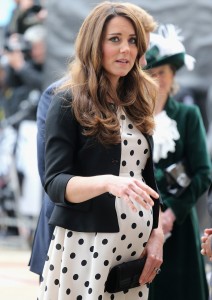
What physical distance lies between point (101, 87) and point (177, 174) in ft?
4.36

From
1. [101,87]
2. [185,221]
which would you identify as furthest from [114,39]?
[185,221]

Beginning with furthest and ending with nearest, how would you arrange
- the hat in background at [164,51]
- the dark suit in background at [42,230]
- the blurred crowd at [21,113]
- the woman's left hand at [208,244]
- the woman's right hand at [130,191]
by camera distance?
the blurred crowd at [21,113] < the hat in background at [164,51] < the dark suit in background at [42,230] < the woman's left hand at [208,244] < the woman's right hand at [130,191]

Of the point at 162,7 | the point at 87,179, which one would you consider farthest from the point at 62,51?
the point at 87,179

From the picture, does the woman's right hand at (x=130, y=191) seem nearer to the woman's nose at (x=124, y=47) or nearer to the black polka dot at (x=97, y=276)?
the black polka dot at (x=97, y=276)

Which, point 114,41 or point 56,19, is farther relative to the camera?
point 56,19

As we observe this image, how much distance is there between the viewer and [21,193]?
364 inches

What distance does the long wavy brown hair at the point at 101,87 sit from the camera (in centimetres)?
334

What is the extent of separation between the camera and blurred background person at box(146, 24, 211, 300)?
4.63m

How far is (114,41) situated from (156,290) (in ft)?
5.63

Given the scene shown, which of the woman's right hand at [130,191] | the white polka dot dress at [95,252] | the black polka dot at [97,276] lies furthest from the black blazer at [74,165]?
the woman's right hand at [130,191]

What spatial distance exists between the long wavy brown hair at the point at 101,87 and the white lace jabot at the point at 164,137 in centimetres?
102

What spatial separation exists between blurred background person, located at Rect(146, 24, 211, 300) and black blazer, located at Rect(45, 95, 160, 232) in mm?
1277

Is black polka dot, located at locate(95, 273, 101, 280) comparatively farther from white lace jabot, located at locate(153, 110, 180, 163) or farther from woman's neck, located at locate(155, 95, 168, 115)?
woman's neck, located at locate(155, 95, 168, 115)

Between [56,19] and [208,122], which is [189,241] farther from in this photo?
[56,19]
